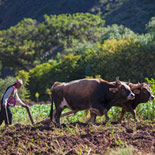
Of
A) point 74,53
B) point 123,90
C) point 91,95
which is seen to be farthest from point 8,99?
point 74,53

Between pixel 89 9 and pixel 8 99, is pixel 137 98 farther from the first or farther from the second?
pixel 89 9

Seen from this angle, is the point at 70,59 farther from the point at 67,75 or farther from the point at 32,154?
the point at 32,154

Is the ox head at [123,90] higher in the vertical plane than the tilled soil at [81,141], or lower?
higher

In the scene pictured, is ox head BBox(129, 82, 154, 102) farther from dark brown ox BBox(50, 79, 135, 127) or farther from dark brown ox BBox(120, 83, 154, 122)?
dark brown ox BBox(50, 79, 135, 127)

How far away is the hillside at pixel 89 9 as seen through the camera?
262 feet

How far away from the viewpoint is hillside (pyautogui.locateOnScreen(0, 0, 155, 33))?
79.9 meters

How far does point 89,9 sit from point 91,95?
301ft

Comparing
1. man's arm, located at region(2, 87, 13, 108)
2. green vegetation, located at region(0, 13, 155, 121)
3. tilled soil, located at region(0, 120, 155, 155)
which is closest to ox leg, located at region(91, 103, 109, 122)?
green vegetation, located at region(0, 13, 155, 121)

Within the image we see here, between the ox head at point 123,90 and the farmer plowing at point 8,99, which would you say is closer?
the ox head at point 123,90

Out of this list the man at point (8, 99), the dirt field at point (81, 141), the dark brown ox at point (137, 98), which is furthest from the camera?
the dark brown ox at point (137, 98)

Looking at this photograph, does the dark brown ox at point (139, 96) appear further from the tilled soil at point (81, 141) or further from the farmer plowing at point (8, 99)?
the farmer plowing at point (8, 99)

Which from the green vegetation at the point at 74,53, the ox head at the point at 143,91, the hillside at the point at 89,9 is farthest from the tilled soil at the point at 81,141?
the hillside at the point at 89,9

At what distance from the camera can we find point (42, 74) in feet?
134

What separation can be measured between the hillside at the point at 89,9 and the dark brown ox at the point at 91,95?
65.2 metres
